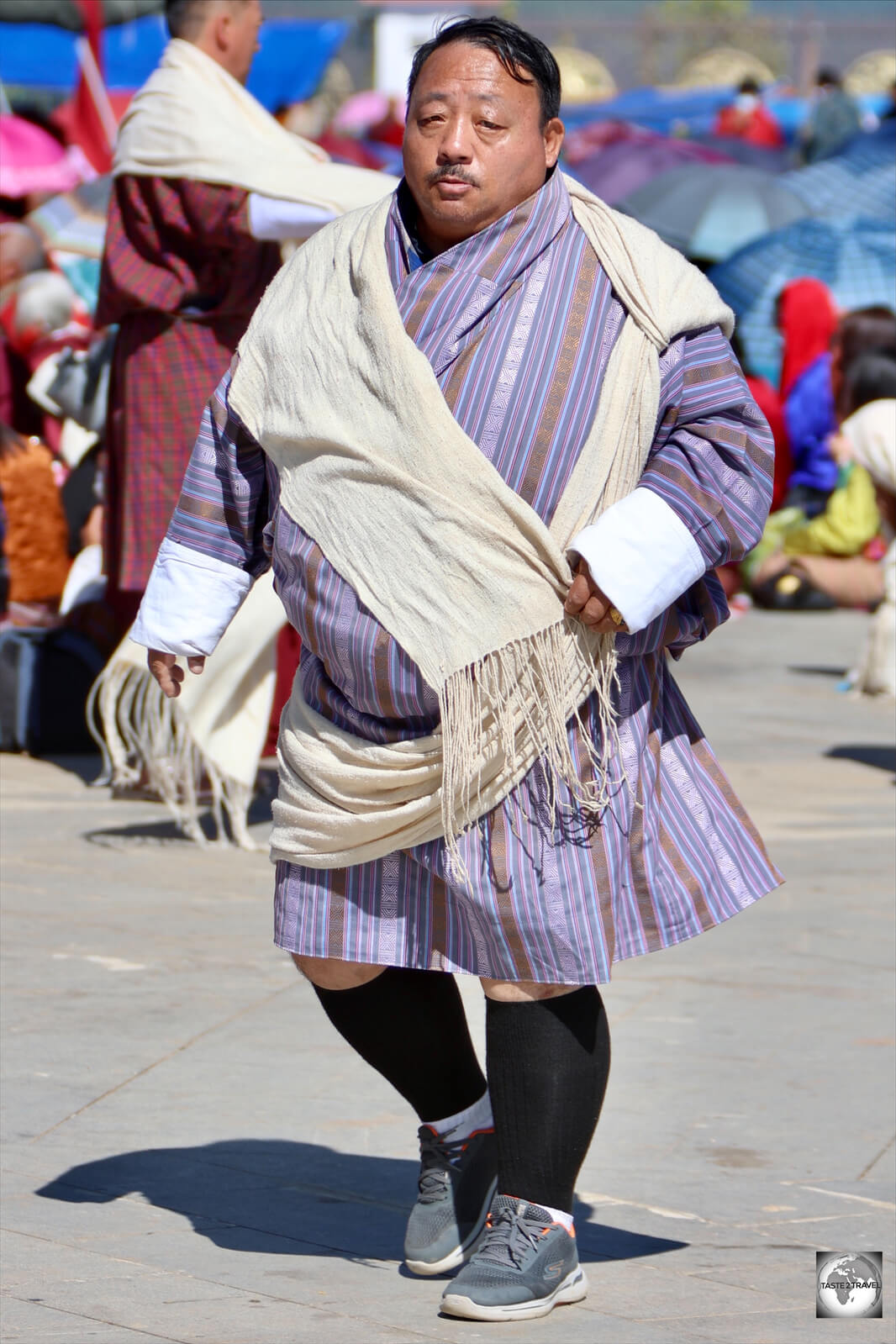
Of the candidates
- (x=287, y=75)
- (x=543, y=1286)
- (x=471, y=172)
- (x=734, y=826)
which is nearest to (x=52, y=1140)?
(x=543, y=1286)

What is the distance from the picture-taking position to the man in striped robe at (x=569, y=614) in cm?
263

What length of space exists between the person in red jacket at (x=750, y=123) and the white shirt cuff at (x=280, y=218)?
16544 mm

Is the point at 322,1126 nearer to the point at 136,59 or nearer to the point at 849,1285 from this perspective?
the point at 849,1285

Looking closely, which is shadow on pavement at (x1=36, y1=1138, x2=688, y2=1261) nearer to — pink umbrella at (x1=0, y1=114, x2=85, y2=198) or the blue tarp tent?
pink umbrella at (x1=0, y1=114, x2=85, y2=198)

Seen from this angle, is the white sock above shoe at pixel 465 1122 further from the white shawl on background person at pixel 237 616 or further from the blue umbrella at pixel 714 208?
the blue umbrella at pixel 714 208

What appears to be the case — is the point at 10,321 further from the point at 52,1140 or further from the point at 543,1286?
the point at 543,1286

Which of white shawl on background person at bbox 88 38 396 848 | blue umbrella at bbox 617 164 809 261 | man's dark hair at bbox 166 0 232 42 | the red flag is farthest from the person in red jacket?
white shawl on background person at bbox 88 38 396 848

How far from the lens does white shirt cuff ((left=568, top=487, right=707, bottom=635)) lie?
8.37ft

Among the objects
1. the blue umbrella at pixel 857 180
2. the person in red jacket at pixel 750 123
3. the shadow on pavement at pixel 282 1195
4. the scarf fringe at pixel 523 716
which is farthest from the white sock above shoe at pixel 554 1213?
the person in red jacket at pixel 750 123

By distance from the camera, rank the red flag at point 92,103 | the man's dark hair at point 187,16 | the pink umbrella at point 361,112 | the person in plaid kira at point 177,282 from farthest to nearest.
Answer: the pink umbrella at point 361,112
the red flag at point 92,103
the man's dark hair at point 187,16
the person in plaid kira at point 177,282

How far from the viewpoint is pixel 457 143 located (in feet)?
8.65

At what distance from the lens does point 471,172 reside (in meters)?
2.65

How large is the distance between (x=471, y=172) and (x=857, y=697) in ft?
19.3

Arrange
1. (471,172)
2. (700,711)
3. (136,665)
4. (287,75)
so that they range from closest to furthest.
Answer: (471,172) < (136,665) < (700,711) < (287,75)
